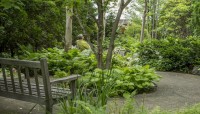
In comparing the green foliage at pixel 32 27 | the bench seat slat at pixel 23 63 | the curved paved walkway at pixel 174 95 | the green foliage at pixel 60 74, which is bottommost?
the curved paved walkway at pixel 174 95

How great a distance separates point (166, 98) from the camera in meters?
5.99

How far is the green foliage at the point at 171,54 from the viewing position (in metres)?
10.2

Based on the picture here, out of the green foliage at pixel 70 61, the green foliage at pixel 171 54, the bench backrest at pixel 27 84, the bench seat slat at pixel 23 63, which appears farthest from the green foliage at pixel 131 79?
the green foliage at pixel 171 54

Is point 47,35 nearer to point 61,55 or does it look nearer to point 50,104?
point 61,55

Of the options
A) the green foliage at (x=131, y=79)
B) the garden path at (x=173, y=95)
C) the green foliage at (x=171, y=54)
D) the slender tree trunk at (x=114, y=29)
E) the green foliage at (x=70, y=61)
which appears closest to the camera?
the garden path at (x=173, y=95)

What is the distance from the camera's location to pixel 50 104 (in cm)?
389

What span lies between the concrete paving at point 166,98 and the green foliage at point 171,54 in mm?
1745

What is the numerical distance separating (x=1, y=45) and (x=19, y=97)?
7094 millimetres

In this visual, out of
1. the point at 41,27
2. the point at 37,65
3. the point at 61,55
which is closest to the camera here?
the point at 37,65

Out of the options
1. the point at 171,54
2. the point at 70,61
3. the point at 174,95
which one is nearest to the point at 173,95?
the point at 174,95

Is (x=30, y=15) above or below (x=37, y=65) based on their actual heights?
above

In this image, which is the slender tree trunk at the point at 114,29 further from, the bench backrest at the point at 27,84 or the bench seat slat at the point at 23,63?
the bench seat slat at the point at 23,63

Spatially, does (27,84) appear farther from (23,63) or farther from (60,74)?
(60,74)

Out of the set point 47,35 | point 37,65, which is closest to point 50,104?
point 37,65
